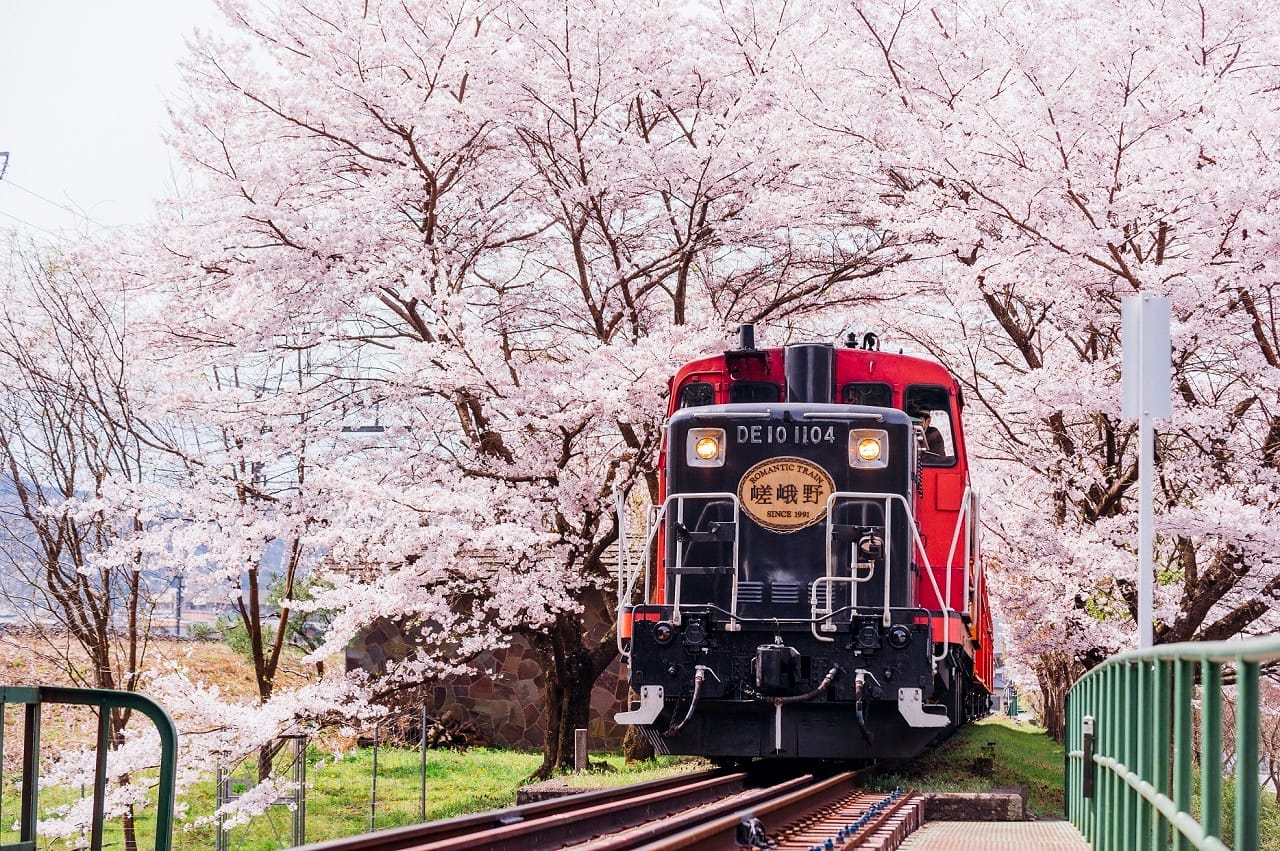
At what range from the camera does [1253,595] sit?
1338cm

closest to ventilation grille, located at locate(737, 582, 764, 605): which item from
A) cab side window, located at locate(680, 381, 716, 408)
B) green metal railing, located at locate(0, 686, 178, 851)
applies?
cab side window, located at locate(680, 381, 716, 408)

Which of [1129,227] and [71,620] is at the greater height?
[1129,227]

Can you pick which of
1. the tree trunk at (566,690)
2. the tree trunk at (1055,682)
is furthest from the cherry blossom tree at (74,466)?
the tree trunk at (1055,682)

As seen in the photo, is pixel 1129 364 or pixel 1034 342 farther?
pixel 1034 342

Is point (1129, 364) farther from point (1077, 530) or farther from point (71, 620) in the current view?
point (71, 620)

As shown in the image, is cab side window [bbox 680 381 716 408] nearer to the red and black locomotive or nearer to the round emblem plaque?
the red and black locomotive

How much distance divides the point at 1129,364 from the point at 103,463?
477 inches

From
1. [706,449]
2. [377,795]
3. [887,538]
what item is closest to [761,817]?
[887,538]

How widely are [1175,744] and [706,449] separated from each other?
667 centimetres

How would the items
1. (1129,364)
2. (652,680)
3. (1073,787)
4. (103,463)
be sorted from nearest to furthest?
(1129,364) < (652,680) < (1073,787) < (103,463)

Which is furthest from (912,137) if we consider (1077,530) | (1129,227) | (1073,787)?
(1073,787)

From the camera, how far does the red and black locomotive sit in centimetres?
906

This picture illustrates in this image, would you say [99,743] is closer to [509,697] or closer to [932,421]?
[932,421]

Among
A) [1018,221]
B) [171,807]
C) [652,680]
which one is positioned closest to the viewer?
[171,807]
